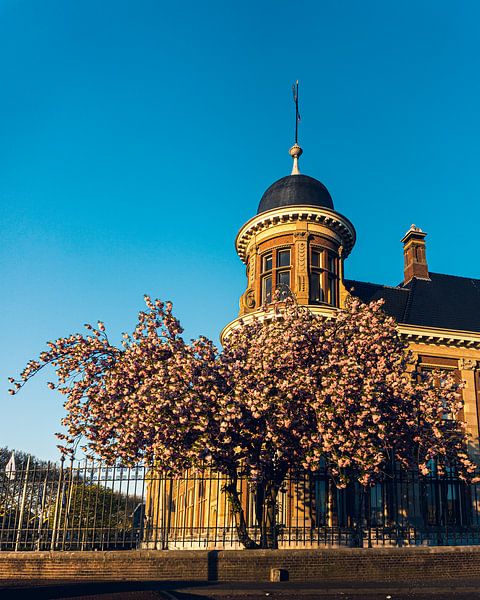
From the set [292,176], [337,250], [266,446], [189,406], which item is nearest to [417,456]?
[266,446]

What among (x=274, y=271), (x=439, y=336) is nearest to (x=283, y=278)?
(x=274, y=271)

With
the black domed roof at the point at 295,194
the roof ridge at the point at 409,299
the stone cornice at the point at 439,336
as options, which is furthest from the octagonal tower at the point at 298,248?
the stone cornice at the point at 439,336

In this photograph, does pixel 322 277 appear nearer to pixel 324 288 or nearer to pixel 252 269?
pixel 324 288

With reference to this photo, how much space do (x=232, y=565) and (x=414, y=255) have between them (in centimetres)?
2499

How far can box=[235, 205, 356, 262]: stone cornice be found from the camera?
32625 millimetres

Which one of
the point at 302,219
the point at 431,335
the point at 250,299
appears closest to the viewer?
the point at 431,335

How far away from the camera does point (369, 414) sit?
20938 millimetres

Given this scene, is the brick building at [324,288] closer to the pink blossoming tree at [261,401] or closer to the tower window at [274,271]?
the tower window at [274,271]

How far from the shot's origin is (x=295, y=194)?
34.0 meters

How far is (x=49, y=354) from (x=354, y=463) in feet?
36.4

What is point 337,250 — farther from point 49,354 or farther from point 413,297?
point 49,354

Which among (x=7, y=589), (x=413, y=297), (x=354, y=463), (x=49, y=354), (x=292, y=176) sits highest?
(x=292, y=176)

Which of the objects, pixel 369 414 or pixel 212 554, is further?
pixel 369 414

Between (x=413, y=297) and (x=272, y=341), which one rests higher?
(x=413, y=297)
